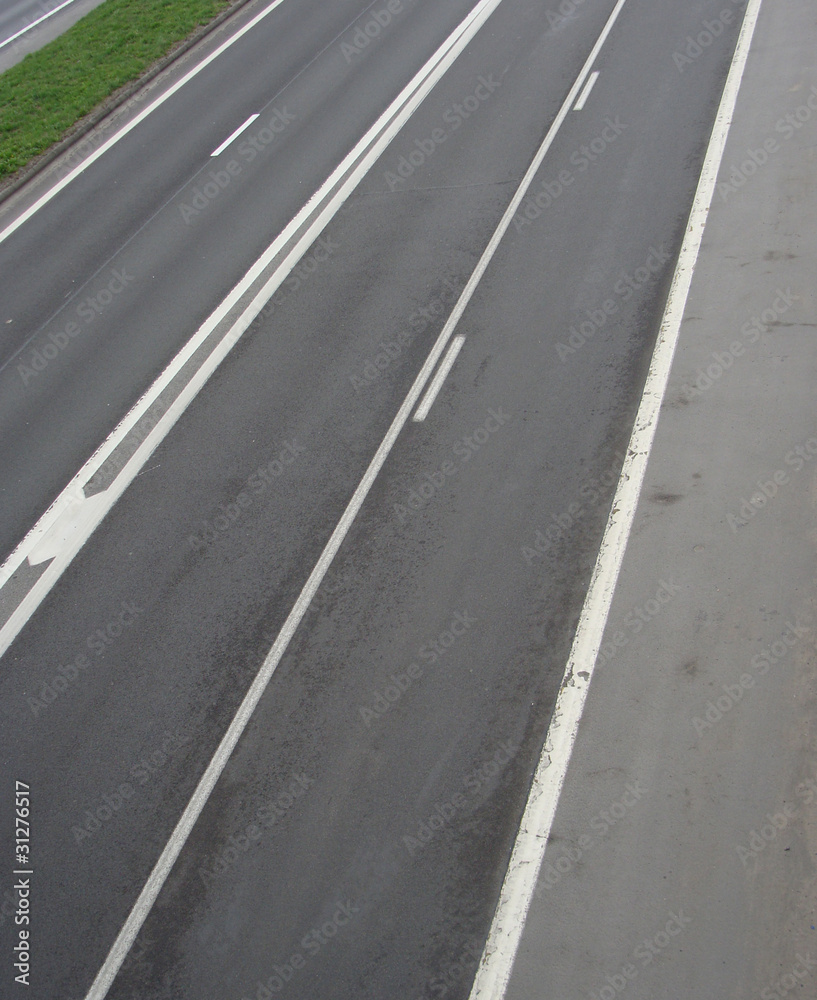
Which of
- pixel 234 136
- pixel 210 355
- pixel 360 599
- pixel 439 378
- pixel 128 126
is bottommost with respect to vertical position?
pixel 360 599

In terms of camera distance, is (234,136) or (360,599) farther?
(234,136)

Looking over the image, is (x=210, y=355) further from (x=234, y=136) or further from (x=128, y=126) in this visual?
(x=128, y=126)

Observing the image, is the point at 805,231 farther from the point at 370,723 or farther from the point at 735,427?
the point at 370,723

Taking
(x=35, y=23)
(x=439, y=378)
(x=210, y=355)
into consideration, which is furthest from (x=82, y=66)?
(x=439, y=378)

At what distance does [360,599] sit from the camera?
8547 mm

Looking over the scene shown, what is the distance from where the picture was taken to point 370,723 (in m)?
7.59

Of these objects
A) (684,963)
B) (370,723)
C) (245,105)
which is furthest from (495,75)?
(684,963)

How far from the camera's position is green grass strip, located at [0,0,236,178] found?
1847cm

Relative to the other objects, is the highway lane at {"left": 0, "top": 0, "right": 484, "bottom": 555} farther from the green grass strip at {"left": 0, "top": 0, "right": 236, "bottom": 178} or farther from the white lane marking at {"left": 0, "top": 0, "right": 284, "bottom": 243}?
the green grass strip at {"left": 0, "top": 0, "right": 236, "bottom": 178}

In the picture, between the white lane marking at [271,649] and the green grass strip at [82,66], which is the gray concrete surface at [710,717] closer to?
the white lane marking at [271,649]

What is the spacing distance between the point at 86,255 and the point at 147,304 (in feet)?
7.91

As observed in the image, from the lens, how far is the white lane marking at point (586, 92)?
49.3ft

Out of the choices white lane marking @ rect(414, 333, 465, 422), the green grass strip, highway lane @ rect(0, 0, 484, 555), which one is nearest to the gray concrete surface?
white lane marking @ rect(414, 333, 465, 422)

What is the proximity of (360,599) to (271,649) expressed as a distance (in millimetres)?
1019
